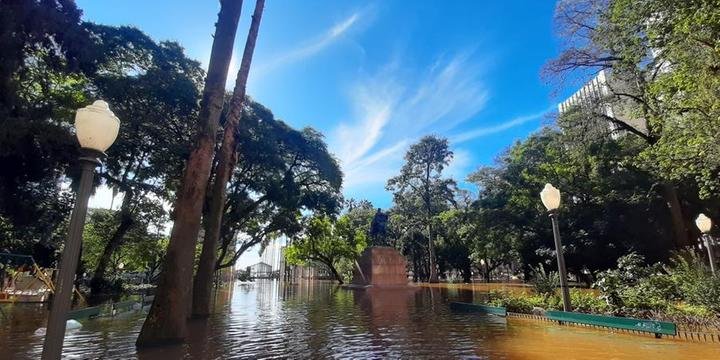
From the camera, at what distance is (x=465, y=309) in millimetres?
11750

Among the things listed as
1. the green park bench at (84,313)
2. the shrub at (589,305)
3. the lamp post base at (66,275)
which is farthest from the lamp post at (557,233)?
the green park bench at (84,313)

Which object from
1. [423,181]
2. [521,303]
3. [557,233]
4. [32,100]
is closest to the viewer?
[557,233]

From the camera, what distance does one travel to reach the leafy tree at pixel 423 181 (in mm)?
42438

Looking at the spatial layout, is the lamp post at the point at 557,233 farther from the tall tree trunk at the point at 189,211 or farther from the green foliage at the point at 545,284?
the tall tree trunk at the point at 189,211

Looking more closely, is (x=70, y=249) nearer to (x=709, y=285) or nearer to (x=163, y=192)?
(x=709, y=285)

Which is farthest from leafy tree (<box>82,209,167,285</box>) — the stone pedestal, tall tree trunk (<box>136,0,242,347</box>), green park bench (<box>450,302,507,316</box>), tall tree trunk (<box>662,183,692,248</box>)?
tall tree trunk (<box>662,183,692,248</box>)

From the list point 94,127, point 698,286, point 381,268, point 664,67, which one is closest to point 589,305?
point 698,286

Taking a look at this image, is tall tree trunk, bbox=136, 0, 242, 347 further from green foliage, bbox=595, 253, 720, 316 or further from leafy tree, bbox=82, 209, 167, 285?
leafy tree, bbox=82, 209, 167, 285

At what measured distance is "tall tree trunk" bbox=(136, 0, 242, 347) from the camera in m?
7.06

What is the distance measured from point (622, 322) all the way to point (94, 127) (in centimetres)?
866

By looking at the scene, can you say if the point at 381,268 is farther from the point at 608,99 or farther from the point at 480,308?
the point at 608,99

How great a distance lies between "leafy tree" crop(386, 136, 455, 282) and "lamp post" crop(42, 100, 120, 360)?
128 ft

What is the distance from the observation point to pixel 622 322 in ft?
22.6

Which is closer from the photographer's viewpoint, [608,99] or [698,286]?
[698,286]
